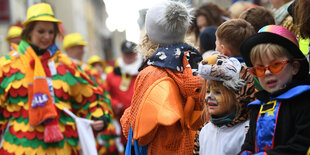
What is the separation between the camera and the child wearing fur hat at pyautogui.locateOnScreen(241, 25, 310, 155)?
7.94 feet

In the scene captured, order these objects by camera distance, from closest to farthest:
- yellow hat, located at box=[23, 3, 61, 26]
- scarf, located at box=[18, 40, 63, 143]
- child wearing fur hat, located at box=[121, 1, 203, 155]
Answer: child wearing fur hat, located at box=[121, 1, 203, 155] < scarf, located at box=[18, 40, 63, 143] < yellow hat, located at box=[23, 3, 61, 26]

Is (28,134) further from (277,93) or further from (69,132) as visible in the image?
(277,93)

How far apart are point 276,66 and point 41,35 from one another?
326 centimetres

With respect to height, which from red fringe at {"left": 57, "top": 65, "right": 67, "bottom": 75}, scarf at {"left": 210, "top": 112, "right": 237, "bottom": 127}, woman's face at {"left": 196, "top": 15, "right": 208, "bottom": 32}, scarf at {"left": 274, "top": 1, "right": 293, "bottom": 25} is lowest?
scarf at {"left": 210, "top": 112, "right": 237, "bottom": 127}

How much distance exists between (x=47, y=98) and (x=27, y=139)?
48cm

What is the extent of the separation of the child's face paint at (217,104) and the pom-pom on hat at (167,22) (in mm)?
587

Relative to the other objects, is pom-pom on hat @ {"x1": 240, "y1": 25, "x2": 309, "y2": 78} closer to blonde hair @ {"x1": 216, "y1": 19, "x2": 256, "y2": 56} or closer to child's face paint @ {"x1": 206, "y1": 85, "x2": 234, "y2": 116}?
child's face paint @ {"x1": 206, "y1": 85, "x2": 234, "y2": 116}

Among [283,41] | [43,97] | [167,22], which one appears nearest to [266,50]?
[283,41]

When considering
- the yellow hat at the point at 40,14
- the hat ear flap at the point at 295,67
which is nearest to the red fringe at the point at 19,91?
the yellow hat at the point at 40,14

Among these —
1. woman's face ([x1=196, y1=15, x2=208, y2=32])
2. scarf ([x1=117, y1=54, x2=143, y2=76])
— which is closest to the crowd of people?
woman's face ([x1=196, y1=15, x2=208, y2=32])

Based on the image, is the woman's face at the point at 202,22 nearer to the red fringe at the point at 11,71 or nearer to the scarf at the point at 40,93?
the scarf at the point at 40,93

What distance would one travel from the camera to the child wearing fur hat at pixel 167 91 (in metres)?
3.09

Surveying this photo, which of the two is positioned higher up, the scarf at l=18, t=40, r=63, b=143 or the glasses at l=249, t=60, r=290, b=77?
the glasses at l=249, t=60, r=290, b=77

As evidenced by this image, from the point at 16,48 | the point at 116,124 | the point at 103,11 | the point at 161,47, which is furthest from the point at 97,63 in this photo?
the point at 103,11
